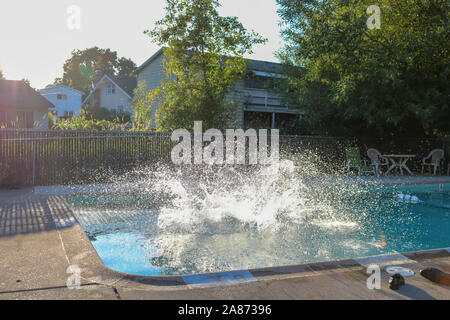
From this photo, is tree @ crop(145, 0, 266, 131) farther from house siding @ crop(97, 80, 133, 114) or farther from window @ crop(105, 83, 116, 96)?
window @ crop(105, 83, 116, 96)

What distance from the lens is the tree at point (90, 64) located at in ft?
226

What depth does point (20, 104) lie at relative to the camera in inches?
1005

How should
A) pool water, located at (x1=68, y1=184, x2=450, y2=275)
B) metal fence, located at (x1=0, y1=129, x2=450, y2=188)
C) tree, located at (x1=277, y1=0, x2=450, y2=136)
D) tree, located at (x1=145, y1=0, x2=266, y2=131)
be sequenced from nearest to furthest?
pool water, located at (x1=68, y1=184, x2=450, y2=275) < metal fence, located at (x1=0, y1=129, x2=450, y2=188) < tree, located at (x1=277, y1=0, x2=450, y2=136) < tree, located at (x1=145, y1=0, x2=266, y2=131)

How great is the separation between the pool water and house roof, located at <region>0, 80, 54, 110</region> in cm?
2003

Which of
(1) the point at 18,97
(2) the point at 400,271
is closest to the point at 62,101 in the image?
(1) the point at 18,97

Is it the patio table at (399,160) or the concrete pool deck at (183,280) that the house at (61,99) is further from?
the concrete pool deck at (183,280)

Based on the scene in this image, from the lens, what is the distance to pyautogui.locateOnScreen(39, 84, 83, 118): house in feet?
139

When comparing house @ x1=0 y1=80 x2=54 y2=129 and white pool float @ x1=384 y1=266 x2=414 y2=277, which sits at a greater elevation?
house @ x1=0 y1=80 x2=54 y2=129

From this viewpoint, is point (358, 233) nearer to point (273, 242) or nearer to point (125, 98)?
point (273, 242)

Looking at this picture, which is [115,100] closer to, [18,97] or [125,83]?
[125,83]

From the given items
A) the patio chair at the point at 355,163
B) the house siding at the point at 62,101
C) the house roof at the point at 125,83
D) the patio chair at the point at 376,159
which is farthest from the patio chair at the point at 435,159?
Answer: the house siding at the point at 62,101

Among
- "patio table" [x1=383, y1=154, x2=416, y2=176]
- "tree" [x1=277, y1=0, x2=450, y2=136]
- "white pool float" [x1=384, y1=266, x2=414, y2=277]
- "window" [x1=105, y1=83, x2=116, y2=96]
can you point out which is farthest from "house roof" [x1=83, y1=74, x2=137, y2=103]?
"white pool float" [x1=384, y1=266, x2=414, y2=277]

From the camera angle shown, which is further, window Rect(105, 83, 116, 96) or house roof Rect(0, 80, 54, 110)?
window Rect(105, 83, 116, 96)
